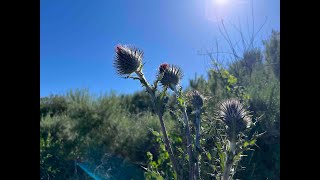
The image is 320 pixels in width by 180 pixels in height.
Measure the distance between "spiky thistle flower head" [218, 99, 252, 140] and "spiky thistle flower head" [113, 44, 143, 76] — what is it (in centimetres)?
50

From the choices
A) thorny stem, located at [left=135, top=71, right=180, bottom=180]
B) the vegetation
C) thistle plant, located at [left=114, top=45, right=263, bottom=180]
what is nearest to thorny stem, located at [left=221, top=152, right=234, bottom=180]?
thistle plant, located at [left=114, top=45, right=263, bottom=180]

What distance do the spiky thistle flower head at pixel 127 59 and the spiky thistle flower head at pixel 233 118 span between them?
1.63 ft

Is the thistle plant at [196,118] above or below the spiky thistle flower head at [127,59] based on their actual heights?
below

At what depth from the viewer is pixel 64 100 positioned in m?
8.01

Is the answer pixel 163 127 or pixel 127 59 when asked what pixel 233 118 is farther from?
pixel 127 59

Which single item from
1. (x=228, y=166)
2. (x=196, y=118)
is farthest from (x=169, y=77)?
(x=228, y=166)

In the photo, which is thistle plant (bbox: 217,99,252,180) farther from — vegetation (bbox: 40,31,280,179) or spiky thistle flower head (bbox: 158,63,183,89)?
vegetation (bbox: 40,31,280,179)

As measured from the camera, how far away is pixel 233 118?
144 centimetres

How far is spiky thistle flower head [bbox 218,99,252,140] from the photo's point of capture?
140 centimetres

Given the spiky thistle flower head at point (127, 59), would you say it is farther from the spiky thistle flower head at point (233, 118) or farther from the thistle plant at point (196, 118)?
the spiky thistle flower head at point (233, 118)

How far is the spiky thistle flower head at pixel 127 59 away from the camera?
6.10ft

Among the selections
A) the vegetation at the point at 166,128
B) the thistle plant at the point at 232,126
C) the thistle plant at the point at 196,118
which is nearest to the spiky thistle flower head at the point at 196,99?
the thistle plant at the point at 196,118
